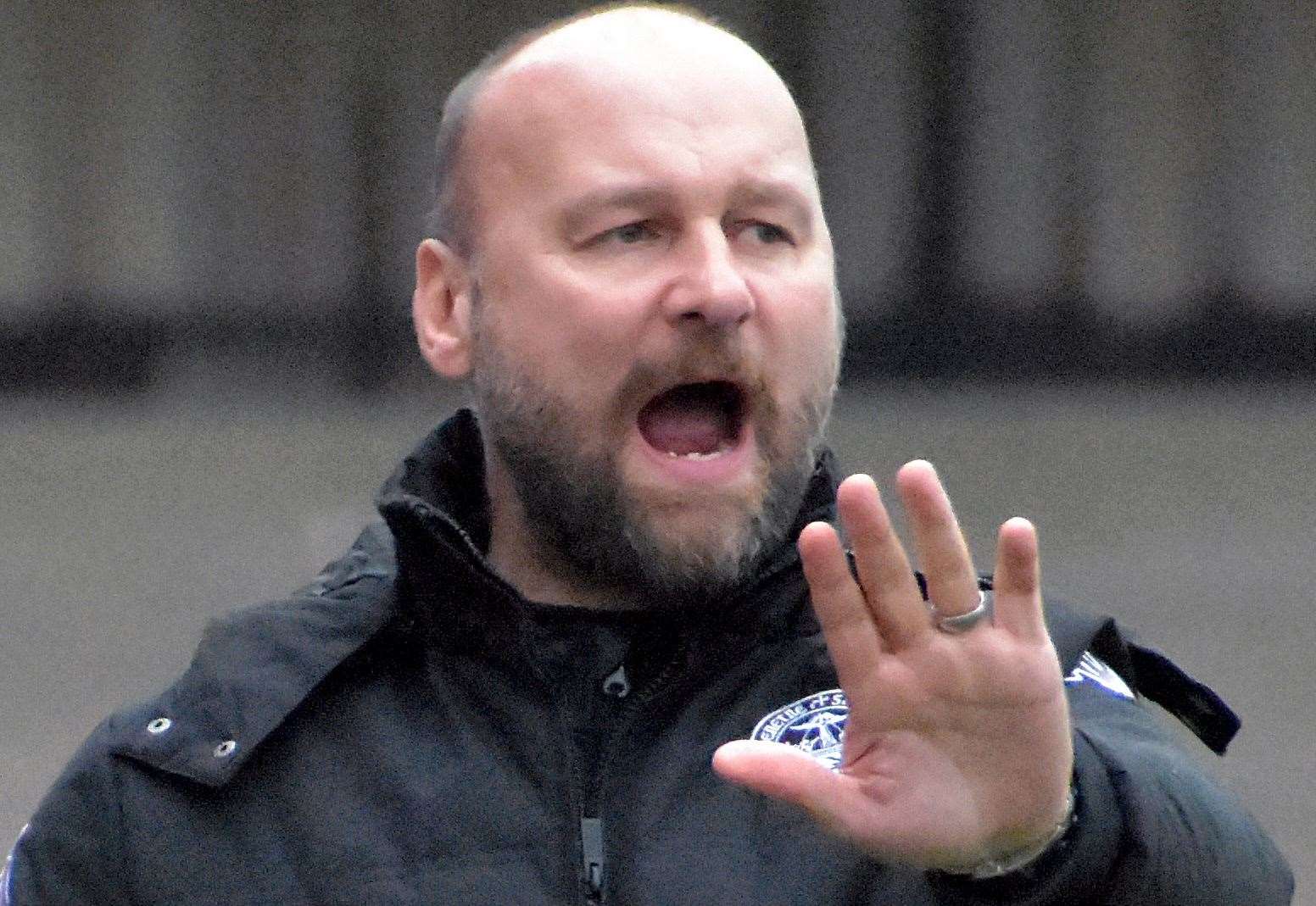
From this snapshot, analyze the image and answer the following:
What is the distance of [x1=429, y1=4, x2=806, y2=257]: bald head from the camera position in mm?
Answer: 2355

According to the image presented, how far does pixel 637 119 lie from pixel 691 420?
267 mm

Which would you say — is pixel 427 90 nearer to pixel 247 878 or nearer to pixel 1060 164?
pixel 1060 164

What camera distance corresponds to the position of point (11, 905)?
2.22 meters

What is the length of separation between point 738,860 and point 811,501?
37cm

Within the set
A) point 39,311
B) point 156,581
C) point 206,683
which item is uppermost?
point 206,683

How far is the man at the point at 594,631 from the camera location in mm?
2119

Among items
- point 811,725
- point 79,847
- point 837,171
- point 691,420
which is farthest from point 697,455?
point 837,171

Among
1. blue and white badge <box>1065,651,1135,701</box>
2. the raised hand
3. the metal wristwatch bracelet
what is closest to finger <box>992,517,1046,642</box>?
the raised hand

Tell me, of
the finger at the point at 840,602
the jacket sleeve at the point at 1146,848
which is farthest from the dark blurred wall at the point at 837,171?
the finger at the point at 840,602

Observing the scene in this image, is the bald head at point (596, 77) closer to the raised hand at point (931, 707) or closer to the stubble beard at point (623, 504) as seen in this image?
the stubble beard at point (623, 504)

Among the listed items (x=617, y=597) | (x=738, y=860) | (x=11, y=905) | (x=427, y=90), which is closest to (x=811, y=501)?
(x=617, y=597)

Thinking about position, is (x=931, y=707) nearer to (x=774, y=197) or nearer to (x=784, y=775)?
(x=784, y=775)

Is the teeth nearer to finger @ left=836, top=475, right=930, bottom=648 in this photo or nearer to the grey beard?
the grey beard

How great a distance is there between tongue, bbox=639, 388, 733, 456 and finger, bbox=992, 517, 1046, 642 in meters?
0.55
